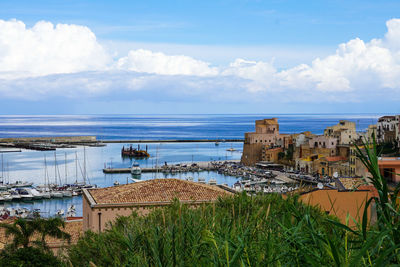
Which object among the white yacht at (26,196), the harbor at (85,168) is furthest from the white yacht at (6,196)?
the white yacht at (26,196)

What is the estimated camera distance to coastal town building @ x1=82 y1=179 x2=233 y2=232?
1175cm

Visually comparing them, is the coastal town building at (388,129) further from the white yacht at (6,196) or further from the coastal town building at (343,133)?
the white yacht at (6,196)

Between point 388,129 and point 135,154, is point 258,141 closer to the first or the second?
point 135,154

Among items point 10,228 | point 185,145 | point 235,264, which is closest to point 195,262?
point 235,264

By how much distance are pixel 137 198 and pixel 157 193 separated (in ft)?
2.19

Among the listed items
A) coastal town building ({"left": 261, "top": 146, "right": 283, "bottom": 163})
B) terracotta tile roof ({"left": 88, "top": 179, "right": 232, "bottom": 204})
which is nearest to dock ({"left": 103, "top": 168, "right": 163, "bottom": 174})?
coastal town building ({"left": 261, "top": 146, "right": 283, "bottom": 163})

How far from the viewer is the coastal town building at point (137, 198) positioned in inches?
463

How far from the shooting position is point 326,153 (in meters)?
54.2

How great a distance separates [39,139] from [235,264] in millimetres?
90304

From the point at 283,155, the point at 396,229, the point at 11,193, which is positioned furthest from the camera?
the point at 283,155

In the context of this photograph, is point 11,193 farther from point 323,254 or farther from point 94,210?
point 323,254

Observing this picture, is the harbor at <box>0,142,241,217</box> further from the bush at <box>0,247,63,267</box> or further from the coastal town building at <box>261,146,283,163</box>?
the bush at <box>0,247,63,267</box>

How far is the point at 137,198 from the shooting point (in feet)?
40.0

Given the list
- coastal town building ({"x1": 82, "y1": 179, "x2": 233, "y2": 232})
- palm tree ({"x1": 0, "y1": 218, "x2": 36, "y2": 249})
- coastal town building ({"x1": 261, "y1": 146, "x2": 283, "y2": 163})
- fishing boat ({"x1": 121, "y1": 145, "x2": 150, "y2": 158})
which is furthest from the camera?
fishing boat ({"x1": 121, "y1": 145, "x2": 150, "y2": 158})
